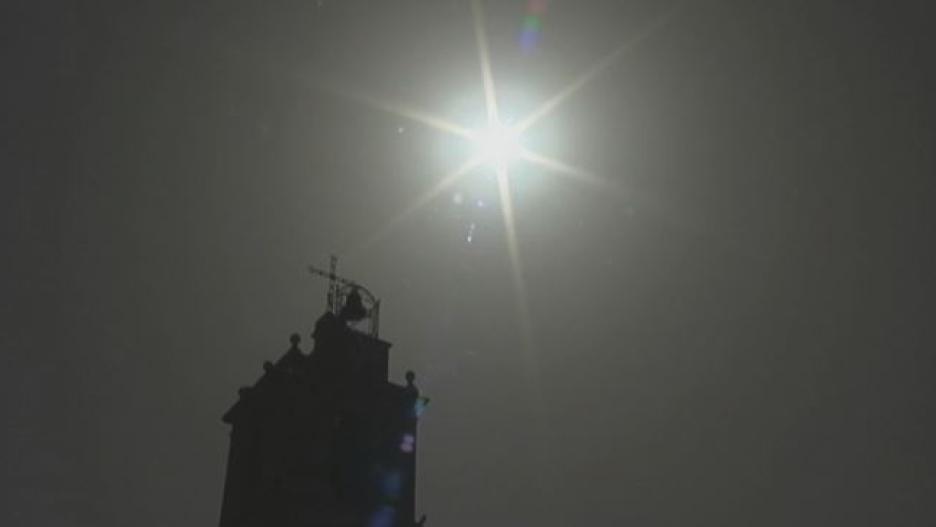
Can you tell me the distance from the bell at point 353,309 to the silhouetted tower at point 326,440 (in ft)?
3.08

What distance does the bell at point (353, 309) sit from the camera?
132 ft

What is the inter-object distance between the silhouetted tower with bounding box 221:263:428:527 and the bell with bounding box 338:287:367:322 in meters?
0.94

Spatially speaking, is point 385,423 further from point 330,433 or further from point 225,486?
point 225,486

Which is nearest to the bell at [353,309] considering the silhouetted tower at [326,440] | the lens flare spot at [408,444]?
the silhouetted tower at [326,440]

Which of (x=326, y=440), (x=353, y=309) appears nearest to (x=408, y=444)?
(x=326, y=440)

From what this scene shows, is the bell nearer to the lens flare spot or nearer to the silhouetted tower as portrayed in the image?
the silhouetted tower

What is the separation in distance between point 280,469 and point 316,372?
4258 millimetres

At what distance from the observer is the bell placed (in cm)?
4019

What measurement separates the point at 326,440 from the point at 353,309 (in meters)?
7.41

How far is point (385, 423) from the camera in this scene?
36.7 m

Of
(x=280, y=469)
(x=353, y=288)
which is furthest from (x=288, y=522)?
(x=353, y=288)

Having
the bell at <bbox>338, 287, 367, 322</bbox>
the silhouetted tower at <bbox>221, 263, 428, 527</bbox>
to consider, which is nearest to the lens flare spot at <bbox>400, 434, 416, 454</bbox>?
the silhouetted tower at <bbox>221, 263, 428, 527</bbox>

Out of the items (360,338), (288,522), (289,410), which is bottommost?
(288,522)

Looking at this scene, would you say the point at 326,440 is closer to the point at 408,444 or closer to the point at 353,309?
the point at 408,444
